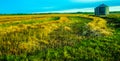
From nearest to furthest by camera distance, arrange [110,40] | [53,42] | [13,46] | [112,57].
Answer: [112,57]
[13,46]
[53,42]
[110,40]

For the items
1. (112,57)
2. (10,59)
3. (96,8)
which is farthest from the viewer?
(96,8)

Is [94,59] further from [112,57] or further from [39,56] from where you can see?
[39,56]

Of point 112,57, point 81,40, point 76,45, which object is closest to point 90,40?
point 81,40

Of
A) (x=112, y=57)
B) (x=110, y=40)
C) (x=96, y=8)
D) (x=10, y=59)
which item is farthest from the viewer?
(x=96, y=8)

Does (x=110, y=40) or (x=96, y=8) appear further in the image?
(x=96, y=8)

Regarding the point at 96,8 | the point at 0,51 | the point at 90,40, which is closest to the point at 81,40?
the point at 90,40

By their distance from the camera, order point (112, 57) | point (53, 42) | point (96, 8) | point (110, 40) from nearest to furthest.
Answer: point (112, 57) → point (53, 42) → point (110, 40) → point (96, 8)

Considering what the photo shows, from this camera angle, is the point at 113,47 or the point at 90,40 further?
the point at 90,40

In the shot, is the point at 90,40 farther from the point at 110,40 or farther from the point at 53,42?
the point at 53,42
